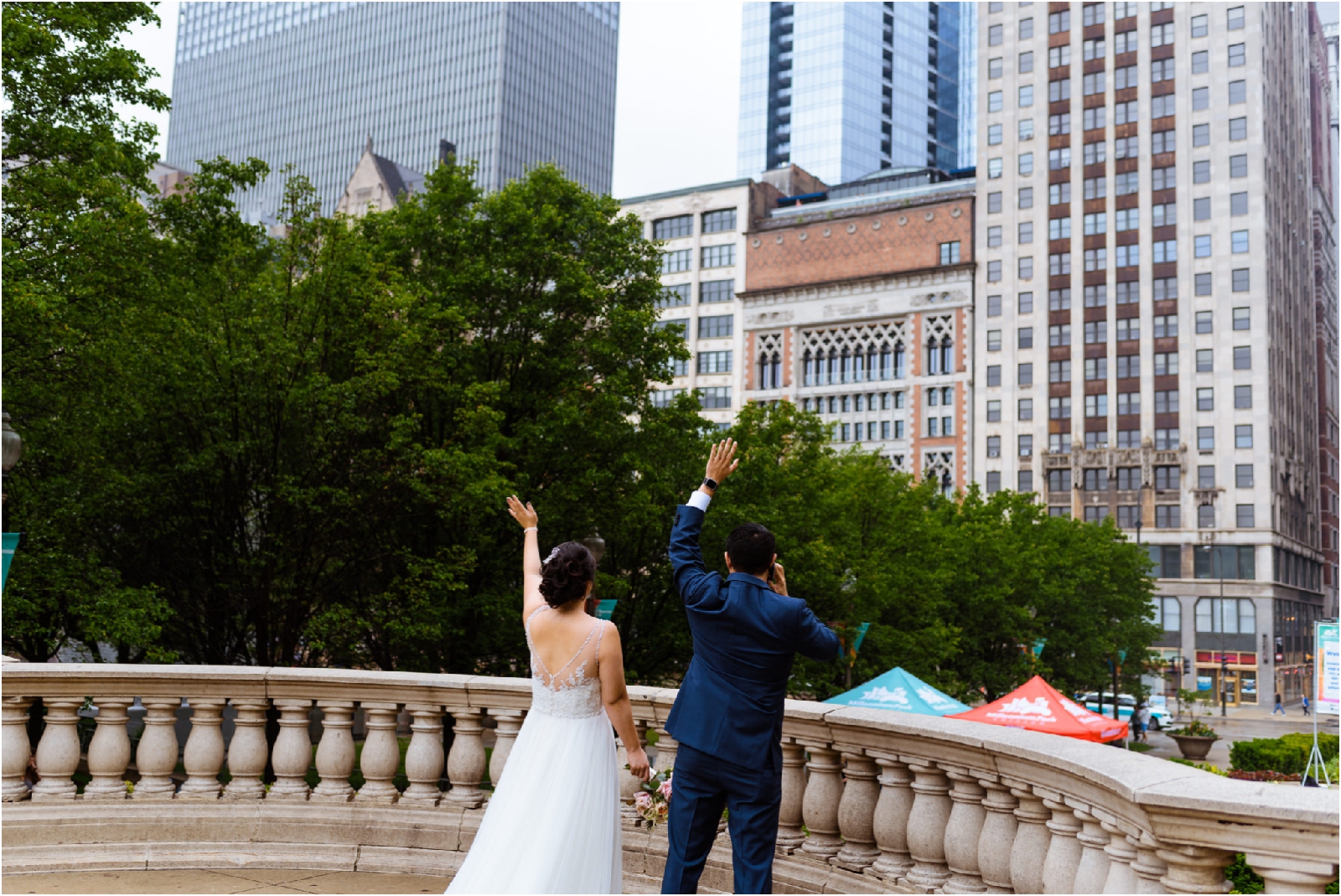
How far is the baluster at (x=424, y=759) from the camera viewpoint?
7.47 metres

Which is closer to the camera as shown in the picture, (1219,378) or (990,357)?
(1219,378)

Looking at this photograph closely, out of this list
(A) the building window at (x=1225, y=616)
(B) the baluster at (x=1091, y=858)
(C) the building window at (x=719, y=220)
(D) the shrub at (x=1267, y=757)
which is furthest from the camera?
(C) the building window at (x=719, y=220)

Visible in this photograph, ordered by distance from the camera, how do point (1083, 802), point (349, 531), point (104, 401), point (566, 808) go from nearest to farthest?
point (1083, 802) < point (566, 808) < point (104, 401) < point (349, 531)

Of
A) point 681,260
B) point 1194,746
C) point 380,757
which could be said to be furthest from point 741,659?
point 681,260

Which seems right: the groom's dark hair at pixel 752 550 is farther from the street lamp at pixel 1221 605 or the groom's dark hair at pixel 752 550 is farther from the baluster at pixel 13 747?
the street lamp at pixel 1221 605

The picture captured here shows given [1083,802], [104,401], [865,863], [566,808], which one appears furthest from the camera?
[104,401]

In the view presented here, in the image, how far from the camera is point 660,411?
21.3m

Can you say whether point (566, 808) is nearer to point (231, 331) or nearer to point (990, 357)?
point (231, 331)

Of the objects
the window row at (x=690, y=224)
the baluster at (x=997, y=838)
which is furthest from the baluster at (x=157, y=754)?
the window row at (x=690, y=224)

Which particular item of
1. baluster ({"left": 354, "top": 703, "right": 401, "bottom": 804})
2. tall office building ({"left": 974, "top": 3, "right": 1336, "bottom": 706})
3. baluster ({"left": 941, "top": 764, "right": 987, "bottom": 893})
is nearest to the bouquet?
baluster ({"left": 941, "top": 764, "right": 987, "bottom": 893})

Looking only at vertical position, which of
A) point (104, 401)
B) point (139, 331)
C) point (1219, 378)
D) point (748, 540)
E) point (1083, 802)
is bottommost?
point (1083, 802)

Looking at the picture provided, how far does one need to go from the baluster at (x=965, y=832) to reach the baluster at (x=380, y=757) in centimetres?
371

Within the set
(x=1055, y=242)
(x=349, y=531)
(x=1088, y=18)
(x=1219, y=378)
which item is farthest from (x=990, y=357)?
(x=349, y=531)

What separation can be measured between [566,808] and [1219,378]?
85.9m
